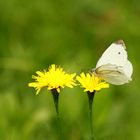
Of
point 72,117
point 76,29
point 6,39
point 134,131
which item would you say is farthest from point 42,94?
point 76,29

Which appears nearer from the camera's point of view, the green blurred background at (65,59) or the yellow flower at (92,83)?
the yellow flower at (92,83)

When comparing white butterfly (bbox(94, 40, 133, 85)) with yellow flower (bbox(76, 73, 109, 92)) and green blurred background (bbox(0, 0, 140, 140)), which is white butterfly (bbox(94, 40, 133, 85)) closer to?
yellow flower (bbox(76, 73, 109, 92))

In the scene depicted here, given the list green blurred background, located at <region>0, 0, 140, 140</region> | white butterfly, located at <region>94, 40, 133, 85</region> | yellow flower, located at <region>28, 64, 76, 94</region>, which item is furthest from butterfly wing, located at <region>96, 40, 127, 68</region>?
green blurred background, located at <region>0, 0, 140, 140</region>

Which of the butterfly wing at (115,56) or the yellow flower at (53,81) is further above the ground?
the butterfly wing at (115,56)

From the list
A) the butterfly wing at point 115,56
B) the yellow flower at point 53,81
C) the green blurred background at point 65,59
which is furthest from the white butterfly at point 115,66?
the green blurred background at point 65,59

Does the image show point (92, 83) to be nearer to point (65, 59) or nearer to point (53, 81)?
point (53, 81)

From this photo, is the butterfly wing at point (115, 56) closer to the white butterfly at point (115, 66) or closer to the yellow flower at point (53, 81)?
the white butterfly at point (115, 66)
